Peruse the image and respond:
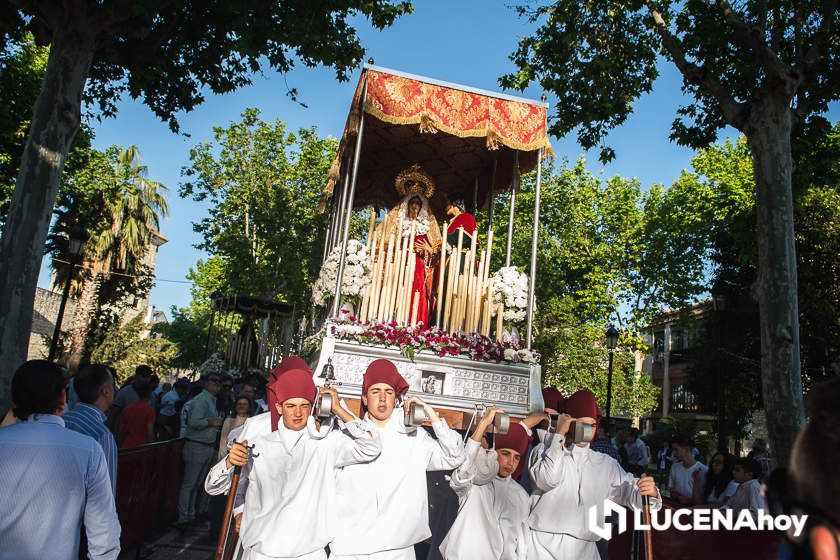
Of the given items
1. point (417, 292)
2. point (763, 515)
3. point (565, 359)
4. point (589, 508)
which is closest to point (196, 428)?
point (417, 292)

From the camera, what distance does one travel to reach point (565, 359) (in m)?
27.2

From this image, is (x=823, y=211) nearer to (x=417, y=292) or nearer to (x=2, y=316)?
(x=417, y=292)

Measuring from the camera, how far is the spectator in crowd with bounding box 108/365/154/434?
8.37 metres

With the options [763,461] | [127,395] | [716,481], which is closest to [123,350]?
[127,395]

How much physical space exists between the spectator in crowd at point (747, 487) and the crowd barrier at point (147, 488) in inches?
249

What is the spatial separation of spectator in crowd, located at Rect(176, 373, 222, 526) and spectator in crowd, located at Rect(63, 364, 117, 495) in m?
4.94

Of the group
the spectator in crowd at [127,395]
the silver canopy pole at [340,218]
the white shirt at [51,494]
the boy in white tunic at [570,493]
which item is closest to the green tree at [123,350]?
the silver canopy pole at [340,218]

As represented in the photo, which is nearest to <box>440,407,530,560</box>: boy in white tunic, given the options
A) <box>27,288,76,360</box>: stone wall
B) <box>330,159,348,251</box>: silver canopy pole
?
<box>330,159,348,251</box>: silver canopy pole

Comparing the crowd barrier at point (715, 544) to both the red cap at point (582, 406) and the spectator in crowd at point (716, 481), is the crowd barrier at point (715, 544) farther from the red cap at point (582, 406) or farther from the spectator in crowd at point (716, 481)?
the spectator in crowd at point (716, 481)

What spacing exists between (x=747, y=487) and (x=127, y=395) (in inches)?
313

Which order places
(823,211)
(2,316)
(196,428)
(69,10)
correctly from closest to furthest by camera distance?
(2,316) → (69,10) → (196,428) → (823,211)

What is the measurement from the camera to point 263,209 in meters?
25.8

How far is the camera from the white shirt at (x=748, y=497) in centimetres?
688

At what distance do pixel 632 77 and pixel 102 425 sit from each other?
33.6 ft
